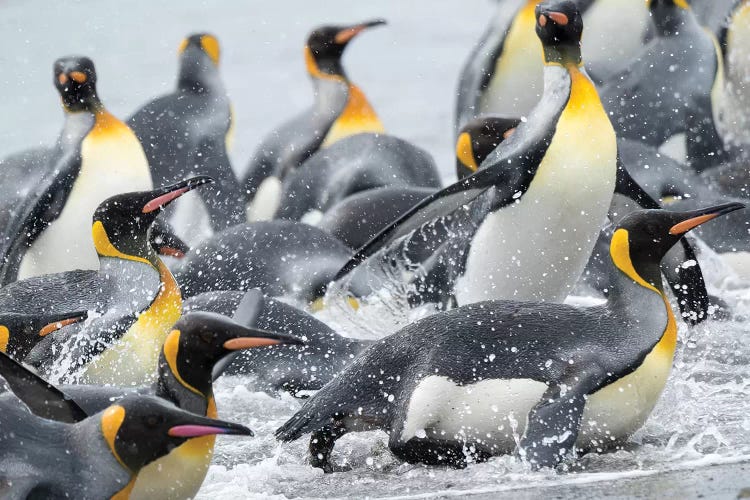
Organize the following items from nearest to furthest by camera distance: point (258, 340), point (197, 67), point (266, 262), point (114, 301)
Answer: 1. point (258, 340)
2. point (114, 301)
3. point (266, 262)
4. point (197, 67)

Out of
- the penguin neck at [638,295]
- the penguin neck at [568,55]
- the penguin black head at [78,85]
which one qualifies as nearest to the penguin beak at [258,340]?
the penguin neck at [638,295]

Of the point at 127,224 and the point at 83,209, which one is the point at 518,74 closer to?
the point at 83,209

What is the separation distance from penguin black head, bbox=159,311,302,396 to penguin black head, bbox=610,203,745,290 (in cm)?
83

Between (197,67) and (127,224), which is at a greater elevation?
(127,224)

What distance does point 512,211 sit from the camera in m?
4.08

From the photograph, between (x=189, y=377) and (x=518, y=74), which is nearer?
(x=189, y=377)

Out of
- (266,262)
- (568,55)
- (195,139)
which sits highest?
(568,55)

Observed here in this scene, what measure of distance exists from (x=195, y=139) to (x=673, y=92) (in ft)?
7.30

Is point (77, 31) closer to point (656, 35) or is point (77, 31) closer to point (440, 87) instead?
point (440, 87)

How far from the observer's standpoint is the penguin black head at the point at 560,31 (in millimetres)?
4105

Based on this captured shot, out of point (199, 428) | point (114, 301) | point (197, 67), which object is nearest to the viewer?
point (199, 428)

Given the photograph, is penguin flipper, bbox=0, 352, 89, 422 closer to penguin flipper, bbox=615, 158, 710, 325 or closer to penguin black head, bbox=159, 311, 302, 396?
penguin black head, bbox=159, 311, 302, 396

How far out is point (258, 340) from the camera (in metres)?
2.86

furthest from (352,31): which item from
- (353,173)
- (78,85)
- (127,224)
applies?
(127,224)
